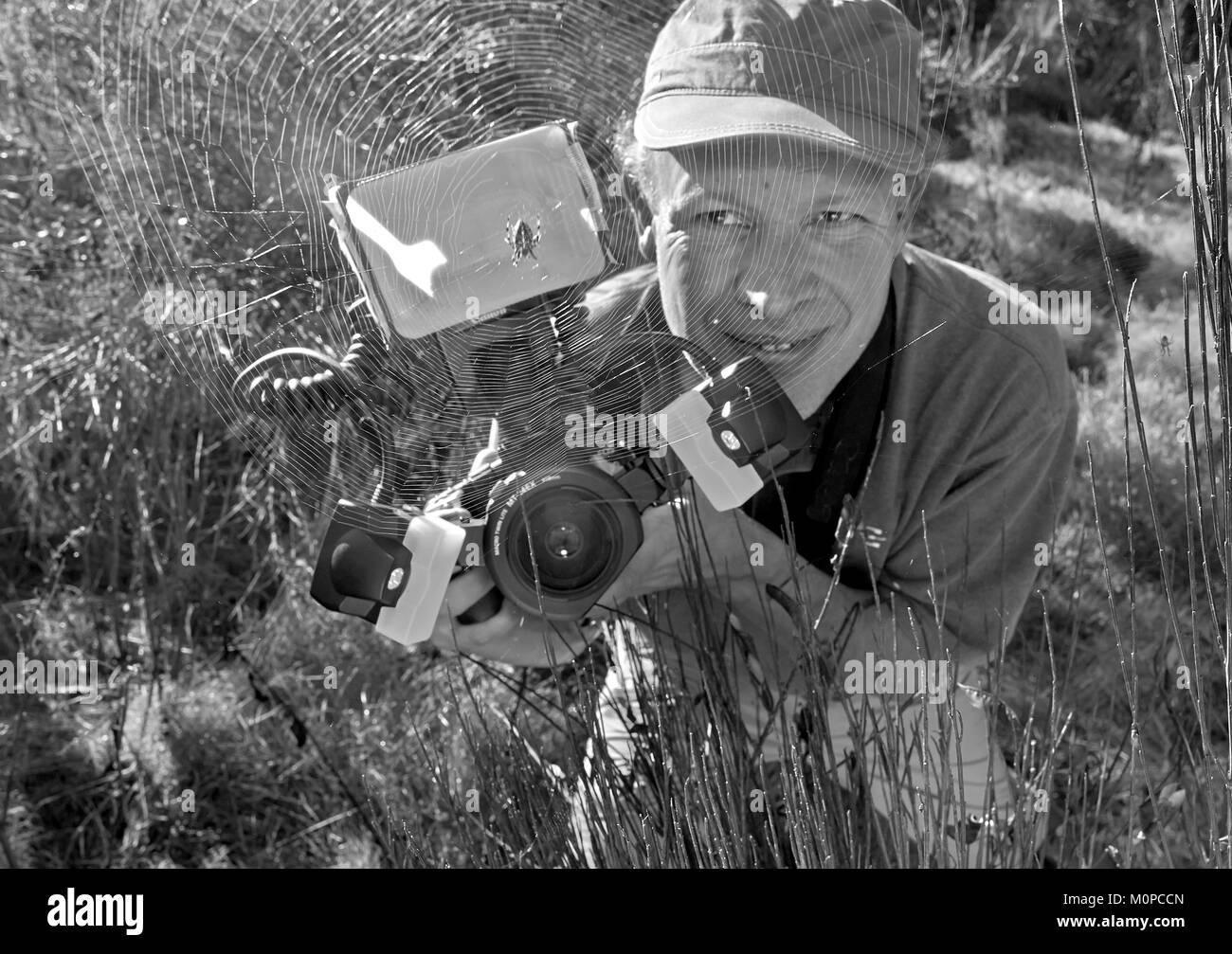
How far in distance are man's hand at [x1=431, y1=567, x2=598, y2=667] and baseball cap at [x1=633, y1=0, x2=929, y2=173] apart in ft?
1.97

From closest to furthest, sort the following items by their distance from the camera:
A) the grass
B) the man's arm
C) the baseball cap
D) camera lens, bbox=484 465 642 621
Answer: the baseball cap
camera lens, bbox=484 465 642 621
the man's arm
the grass

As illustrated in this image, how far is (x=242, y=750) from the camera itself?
2457 millimetres

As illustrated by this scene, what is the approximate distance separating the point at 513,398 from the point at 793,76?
40cm

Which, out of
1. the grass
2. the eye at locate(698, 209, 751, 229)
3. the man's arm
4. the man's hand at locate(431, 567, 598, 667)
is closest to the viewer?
the eye at locate(698, 209, 751, 229)

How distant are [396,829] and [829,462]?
0.75 meters

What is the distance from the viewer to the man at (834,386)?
3.56 feet

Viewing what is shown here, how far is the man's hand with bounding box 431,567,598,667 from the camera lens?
4.82 feet

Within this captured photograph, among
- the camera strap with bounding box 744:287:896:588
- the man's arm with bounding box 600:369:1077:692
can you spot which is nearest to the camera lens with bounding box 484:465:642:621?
the man's arm with bounding box 600:369:1077:692

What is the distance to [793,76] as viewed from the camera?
1.08 metres

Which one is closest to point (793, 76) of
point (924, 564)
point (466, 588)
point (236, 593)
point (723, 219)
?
point (723, 219)

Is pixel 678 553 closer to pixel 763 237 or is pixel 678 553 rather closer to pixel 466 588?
pixel 466 588

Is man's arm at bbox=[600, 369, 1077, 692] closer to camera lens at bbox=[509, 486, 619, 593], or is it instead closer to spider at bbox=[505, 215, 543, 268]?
camera lens at bbox=[509, 486, 619, 593]
